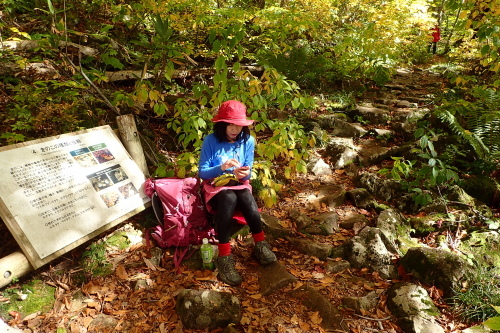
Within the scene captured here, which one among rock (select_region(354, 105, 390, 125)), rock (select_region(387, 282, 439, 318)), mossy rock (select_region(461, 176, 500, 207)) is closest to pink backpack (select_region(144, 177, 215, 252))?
rock (select_region(387, 282, 439, 318))

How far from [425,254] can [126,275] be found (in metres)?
3.29

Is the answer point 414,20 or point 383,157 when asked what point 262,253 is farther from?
point 414,20

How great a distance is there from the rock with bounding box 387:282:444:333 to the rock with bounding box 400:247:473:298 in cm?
24

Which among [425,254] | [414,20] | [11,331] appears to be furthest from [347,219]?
[414,20]

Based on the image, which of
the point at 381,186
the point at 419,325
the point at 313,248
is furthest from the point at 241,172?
the point at 381,186

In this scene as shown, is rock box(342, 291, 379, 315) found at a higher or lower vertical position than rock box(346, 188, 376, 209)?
higher

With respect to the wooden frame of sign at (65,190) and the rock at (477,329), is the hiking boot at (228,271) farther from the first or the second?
the rock at (477,329)

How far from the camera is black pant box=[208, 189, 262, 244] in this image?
3.13 meters

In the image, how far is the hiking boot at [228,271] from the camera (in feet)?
10.1

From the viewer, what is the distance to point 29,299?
2674mm

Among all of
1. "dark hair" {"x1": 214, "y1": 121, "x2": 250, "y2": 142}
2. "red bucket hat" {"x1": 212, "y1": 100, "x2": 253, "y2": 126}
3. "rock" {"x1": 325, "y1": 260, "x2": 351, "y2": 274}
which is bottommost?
"rock" {"x1": 325, "y1": 260, "x2": 351, "y2": 274}

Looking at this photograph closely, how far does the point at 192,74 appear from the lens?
277 inches

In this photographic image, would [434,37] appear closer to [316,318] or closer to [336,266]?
[336,266]

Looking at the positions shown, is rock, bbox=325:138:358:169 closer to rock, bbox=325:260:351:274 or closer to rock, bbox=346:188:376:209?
rock, bbox=346:188:376:209
